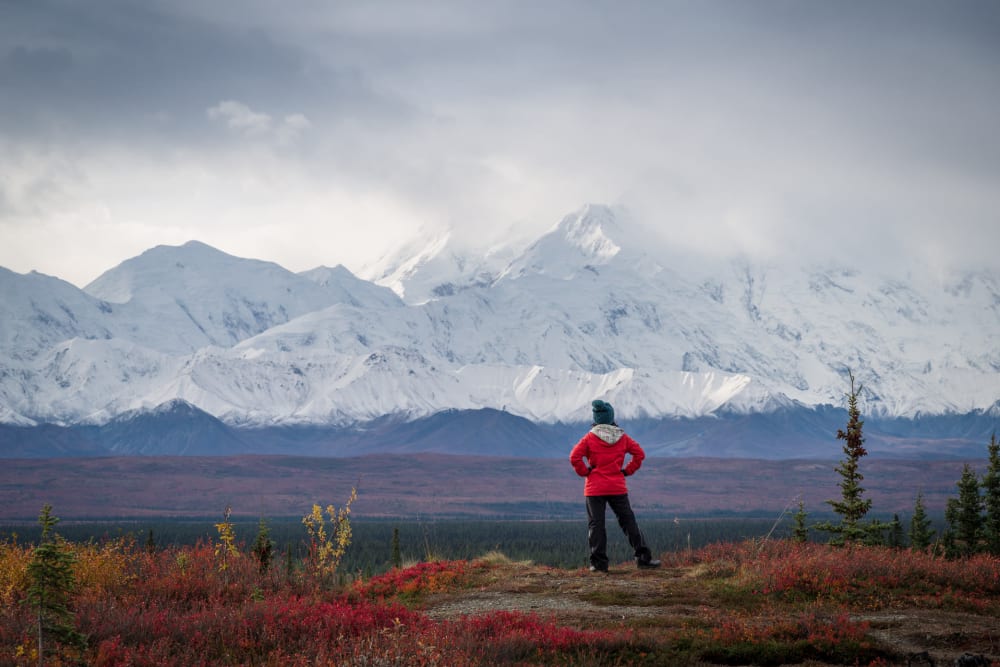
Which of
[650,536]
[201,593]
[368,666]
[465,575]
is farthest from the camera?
[650,536]

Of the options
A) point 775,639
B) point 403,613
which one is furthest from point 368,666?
point 775,639

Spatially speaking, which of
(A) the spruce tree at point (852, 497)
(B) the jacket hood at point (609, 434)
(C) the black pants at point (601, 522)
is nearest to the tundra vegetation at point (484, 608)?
(C) the black pants at point (601, 522)

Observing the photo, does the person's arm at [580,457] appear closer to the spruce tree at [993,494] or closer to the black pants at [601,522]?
the black pants at [601,522]

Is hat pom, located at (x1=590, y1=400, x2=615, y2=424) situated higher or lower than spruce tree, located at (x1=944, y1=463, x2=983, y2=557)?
higher

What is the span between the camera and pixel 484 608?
15445 millimetres

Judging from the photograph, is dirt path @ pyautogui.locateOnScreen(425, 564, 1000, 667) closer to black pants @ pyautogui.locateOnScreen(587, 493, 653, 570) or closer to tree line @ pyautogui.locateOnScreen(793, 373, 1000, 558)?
black pants @ pyautogui.locateOnScreen(587, 493, 653, 570)

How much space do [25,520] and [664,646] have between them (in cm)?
18636

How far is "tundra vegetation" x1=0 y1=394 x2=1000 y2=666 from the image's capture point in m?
11.6

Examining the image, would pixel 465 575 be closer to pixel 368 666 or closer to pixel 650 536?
pixel 368 666

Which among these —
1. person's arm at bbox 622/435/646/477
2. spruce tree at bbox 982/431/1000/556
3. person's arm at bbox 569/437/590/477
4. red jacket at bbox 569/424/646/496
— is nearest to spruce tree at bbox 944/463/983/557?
spruce tree at bbox 982/431/1000/556

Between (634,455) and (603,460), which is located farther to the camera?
(634,455)

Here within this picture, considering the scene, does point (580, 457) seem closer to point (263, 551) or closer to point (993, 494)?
point (263, 551)

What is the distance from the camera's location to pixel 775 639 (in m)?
12.3

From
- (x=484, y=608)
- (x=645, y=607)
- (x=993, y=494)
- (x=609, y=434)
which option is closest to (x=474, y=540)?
(x=993, y=494)
